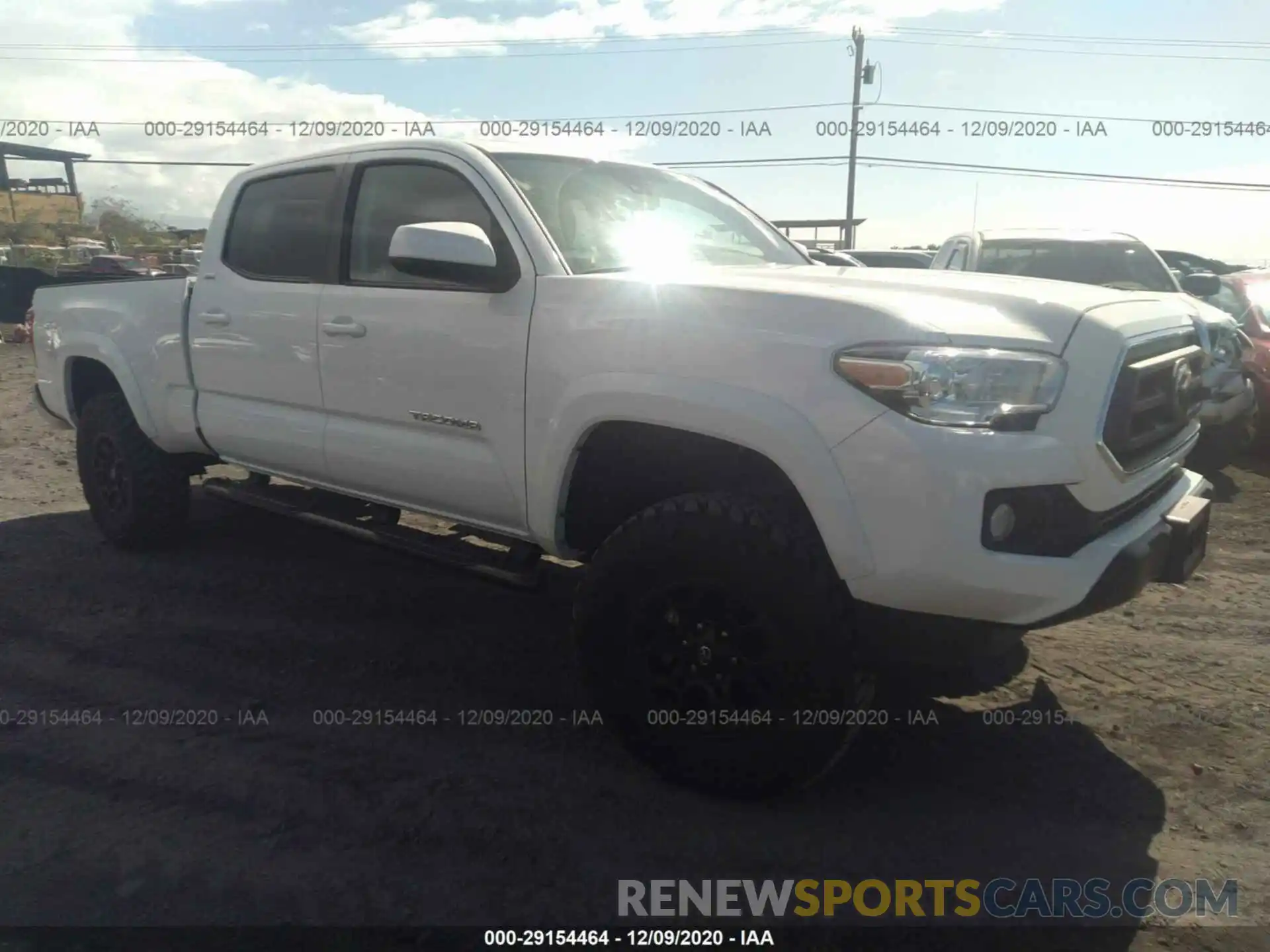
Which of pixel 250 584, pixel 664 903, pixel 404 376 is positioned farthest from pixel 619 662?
pixel 250 584

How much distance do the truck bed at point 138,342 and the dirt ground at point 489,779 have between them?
93 cm

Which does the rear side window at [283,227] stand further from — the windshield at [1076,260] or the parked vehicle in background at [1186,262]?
the parked vehicle in background at [1186,262]

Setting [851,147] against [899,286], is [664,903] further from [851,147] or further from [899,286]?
[851,147]

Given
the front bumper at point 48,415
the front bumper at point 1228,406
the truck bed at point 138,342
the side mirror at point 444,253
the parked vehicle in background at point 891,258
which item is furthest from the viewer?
the parked vehicle in background at point 891,258

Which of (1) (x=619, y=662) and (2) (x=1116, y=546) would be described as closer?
(2) (x=1116, y=546)

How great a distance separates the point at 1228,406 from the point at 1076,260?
1.84 m

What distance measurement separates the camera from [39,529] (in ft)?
19.2

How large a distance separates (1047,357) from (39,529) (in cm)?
589

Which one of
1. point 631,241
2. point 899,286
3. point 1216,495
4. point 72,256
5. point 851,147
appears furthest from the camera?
point 851,147

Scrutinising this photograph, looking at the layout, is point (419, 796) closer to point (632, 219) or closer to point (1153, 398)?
point (632, 219)

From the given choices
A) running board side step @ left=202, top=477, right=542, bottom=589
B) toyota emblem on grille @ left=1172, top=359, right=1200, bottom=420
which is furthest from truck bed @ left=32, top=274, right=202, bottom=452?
toyota emblem on grille @ left=1172, top=359, right=1200, bottom=420

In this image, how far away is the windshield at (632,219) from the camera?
10.9 ft

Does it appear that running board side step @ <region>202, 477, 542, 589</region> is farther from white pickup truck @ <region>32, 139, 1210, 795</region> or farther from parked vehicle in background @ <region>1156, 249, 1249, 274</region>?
parked vehicle in background @ <region>1156, 249, 1249, 274</region>

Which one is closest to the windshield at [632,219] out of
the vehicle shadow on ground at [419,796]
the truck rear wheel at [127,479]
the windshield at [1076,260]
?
the vehicle shadow on ground at [419,796]
